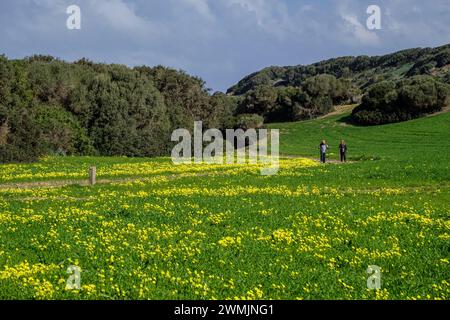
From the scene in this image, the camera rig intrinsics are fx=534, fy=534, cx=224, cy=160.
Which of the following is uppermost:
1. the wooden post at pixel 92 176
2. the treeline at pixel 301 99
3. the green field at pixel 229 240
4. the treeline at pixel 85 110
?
the treeline at pixel 301 99

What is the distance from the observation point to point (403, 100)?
3954 inches

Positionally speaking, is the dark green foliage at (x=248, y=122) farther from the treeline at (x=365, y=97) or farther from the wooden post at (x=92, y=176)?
the wooden post at (x=92, y=176)

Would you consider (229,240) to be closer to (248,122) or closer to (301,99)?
(248,122)

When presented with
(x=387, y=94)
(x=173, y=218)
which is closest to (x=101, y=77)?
(x=387, y=94)

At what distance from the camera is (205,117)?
104m

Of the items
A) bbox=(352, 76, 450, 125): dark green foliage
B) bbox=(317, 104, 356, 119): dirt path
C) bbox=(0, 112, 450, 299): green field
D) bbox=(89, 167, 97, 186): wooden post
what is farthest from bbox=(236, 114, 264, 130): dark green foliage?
bbox=(0, 112, 450, 299): green field

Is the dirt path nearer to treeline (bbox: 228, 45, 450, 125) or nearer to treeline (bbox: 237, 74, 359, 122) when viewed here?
treeline (bbox: 237, 74, 359, 122)

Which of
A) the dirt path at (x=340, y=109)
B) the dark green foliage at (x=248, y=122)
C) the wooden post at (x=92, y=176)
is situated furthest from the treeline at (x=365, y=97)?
the wooden post at (x=92, y=176)

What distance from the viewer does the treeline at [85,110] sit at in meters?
62.0

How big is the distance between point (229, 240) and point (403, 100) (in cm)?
9304

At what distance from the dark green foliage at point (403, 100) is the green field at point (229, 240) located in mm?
71308
